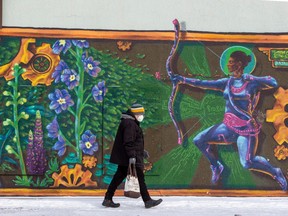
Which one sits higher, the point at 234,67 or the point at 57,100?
the point at 234,67

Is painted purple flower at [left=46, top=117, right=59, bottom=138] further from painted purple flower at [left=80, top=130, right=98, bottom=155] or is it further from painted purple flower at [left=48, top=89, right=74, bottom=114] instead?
painted purple flower at [left=80, top=130, right=98, bottom=155]

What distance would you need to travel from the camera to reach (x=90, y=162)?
8680 millimetres

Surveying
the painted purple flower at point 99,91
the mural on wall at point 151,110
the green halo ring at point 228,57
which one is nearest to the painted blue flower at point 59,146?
the mural on wall at point 151,110

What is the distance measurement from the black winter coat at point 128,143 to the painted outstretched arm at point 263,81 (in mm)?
2364

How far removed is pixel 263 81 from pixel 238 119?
29.3 inches

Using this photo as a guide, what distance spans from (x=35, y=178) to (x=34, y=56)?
191 centimetres

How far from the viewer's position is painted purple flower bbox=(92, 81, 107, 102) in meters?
8.68

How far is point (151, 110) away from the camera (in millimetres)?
8773

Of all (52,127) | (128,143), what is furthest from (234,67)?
(52,127)

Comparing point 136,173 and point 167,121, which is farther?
point 167,121

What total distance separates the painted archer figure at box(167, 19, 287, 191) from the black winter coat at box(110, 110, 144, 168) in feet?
5.20

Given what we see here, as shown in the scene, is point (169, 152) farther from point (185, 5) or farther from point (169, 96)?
point (185, 5)

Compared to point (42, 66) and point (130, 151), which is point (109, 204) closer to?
point (130, 151)

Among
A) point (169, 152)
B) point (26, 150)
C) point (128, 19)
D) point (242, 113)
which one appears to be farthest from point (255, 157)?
point (26, 150)
